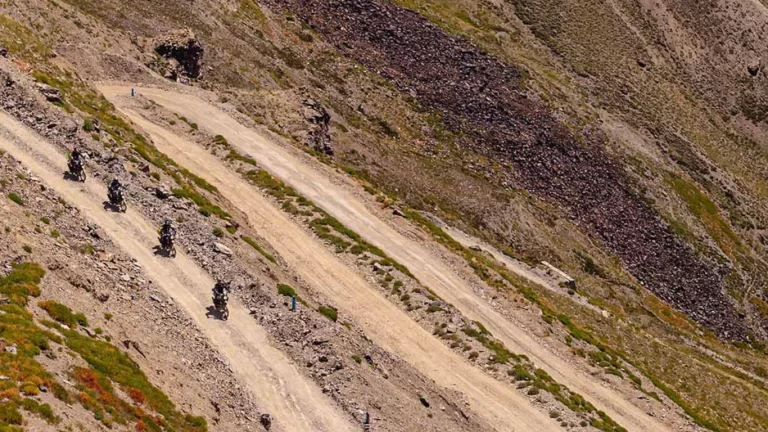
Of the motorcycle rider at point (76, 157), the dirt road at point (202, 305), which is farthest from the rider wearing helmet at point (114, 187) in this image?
the motorcycle rider at point (76, 157)

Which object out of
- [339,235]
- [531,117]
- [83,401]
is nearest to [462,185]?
[531,117]

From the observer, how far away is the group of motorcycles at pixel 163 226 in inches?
1631

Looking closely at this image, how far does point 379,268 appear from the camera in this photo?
58.7 m

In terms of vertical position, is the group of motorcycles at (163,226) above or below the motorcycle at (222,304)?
above

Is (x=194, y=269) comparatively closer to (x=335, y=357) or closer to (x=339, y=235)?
(x=335, y=357)

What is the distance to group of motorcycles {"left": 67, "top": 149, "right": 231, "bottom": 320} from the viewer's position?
41438 millimetres

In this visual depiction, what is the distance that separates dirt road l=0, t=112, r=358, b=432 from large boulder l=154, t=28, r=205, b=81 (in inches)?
1483

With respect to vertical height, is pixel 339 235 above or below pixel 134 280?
above

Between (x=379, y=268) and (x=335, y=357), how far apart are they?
56.1 ft

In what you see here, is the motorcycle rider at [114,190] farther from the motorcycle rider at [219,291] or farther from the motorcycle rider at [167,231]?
the motorcycle rider at [219,291]

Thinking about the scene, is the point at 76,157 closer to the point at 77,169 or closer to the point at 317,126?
the point at 77,169

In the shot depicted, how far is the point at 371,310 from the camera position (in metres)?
53.8

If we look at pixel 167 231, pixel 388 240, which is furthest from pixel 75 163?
pixel 388 240

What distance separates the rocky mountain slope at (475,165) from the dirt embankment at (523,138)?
1.29ft
